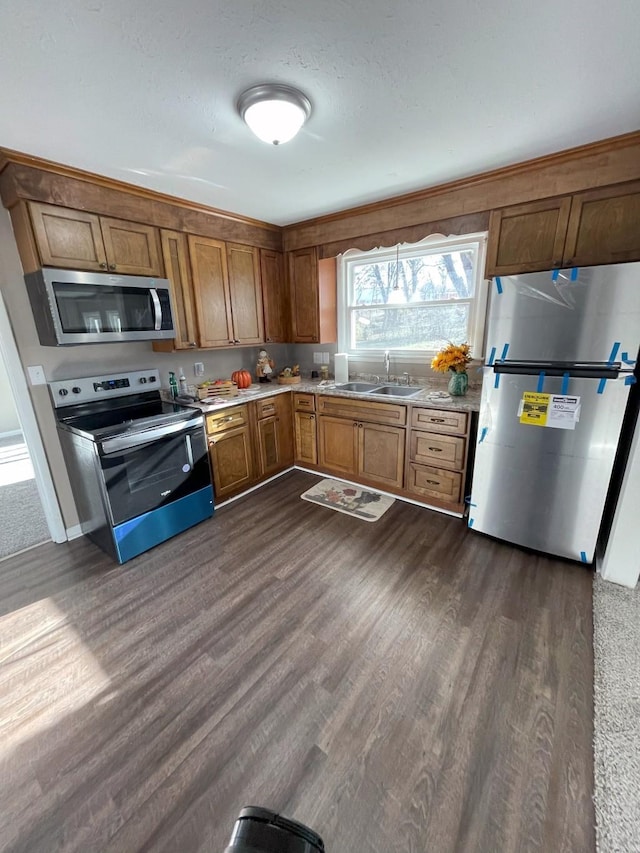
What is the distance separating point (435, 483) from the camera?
9.48 ft

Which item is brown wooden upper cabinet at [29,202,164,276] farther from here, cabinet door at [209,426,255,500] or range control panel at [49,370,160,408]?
cabinet door at [209,426,255,500]

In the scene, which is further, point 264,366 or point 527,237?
point 264,366

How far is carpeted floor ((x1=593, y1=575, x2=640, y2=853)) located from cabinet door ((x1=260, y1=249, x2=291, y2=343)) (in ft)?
10.9

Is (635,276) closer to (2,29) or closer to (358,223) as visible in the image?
(358,223)

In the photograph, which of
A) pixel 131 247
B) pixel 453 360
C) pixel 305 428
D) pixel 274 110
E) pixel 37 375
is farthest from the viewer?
pixel 305 428

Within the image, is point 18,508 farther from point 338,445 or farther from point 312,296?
point 312,296

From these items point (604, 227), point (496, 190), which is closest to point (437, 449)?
point (604, 227)

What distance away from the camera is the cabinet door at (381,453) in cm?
303

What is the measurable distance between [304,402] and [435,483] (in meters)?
1.49

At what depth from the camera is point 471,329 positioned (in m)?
3.10

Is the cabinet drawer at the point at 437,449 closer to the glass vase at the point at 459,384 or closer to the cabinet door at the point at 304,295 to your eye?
the glass vase at the point at 459,384

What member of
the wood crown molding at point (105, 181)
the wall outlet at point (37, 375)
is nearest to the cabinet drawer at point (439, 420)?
the wood crown molding at point (105, 181)

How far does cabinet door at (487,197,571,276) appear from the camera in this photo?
2.19 meters

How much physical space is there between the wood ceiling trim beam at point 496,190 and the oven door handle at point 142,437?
7.02ft
